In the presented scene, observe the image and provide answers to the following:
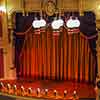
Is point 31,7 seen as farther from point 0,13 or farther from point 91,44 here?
point 91,44

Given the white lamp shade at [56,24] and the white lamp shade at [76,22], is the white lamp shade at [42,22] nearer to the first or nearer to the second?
the white lamp shade at [56,24]

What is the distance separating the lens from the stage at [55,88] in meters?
10.0

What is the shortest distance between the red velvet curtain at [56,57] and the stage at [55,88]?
379 millimetres

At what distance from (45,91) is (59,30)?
9.10 ft

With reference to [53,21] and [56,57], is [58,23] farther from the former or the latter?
[56,57]

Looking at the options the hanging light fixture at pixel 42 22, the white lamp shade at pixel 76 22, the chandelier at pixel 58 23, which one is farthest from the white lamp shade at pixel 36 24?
the white lamp shade at pixel 76 22

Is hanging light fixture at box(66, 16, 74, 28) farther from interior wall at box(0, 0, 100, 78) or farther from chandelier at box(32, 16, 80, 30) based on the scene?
A: interior wall at box(0, 0, 100, 78)

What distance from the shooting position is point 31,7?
12227 millimetres

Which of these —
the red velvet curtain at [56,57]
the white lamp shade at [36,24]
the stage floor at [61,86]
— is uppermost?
the white lamp shade at [36,24]

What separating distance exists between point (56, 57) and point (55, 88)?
1596 mm

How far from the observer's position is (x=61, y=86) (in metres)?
11.6

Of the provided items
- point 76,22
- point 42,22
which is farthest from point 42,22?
point 76,22

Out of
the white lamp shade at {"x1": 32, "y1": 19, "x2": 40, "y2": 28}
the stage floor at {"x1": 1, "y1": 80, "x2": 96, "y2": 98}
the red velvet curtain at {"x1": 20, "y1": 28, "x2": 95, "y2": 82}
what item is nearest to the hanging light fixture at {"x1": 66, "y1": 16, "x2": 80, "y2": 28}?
the red velvet curtain at {"x1": 20, "y1": 28, "x2": 95, "y2": 82}

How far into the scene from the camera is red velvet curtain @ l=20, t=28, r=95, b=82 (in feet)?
39.0
